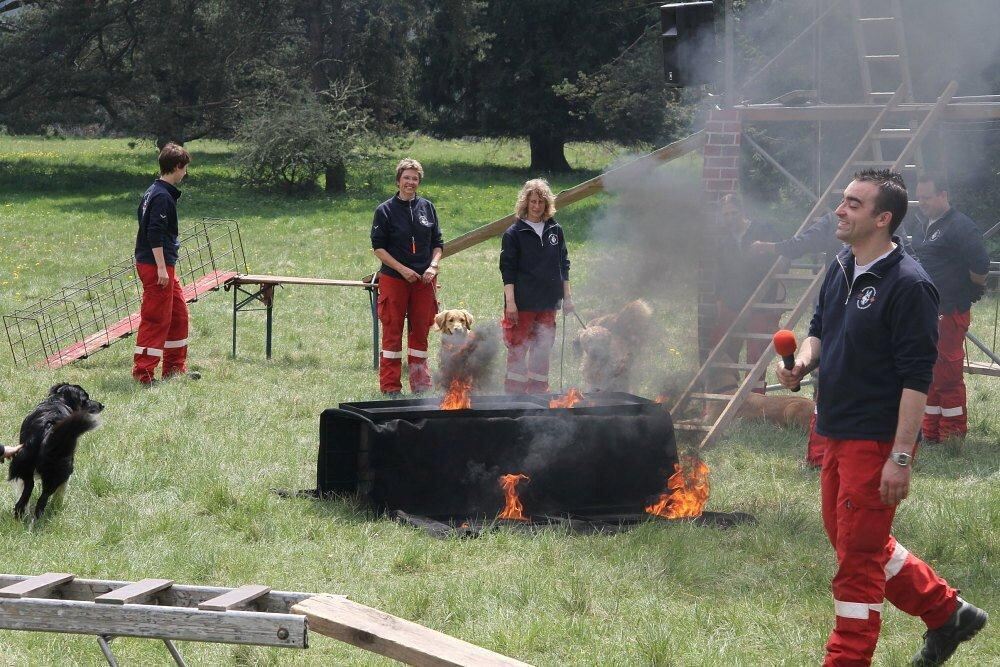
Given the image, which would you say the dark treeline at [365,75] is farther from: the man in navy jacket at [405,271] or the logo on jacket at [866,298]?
the logo on jacket at [866,298]

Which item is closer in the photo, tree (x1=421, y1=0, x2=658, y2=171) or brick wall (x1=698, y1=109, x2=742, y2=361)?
brick wall (x1=698, y1=109, x2=742, y2=361)

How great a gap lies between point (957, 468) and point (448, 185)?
2301 cm

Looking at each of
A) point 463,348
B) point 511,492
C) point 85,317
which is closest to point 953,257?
point 463,348

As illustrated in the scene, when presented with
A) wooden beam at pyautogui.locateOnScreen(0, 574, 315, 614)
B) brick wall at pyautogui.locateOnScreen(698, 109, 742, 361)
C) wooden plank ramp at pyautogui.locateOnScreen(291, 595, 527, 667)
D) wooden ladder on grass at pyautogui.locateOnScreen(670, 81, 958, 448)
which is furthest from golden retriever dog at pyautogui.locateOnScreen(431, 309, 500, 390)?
wooden plank ramp at pyautogui.locateOnScreen(291, 595, 527, 667)

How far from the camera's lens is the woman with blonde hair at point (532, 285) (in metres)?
9.23

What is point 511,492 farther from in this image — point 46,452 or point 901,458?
point 901,458

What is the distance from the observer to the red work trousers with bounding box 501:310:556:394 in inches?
370

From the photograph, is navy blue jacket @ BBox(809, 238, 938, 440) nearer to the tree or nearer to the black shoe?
the black shoe

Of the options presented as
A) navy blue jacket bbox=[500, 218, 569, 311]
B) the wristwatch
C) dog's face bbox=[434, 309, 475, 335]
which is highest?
navy blue jacket bbox=[500, 218, 569, 311]

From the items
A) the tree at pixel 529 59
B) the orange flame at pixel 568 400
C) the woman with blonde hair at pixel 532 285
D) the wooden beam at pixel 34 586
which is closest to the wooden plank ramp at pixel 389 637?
the wooden beam at pixel 34 586

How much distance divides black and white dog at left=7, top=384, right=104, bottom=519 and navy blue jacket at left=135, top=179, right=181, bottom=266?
3.89m

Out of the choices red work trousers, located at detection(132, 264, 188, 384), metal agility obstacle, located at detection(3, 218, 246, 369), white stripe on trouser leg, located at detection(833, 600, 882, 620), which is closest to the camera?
white stripe on trouser leg, located at detection(833, 600, 882, 620)

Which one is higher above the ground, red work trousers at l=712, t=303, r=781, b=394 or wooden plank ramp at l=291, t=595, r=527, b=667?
red work trousers at l=712, t=303, r=781, b=394

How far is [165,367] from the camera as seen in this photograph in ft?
35.2
